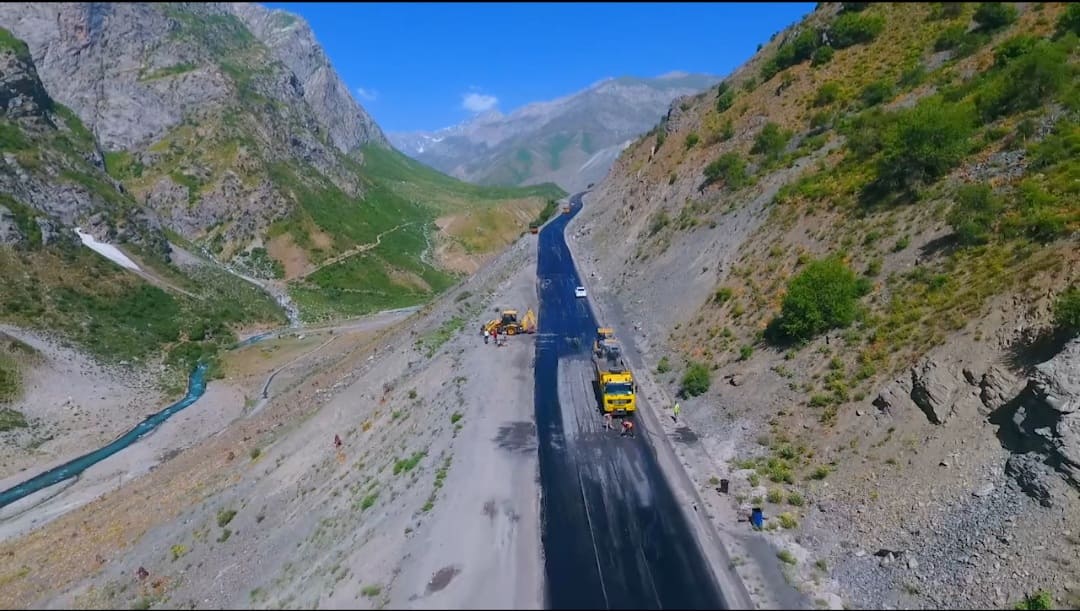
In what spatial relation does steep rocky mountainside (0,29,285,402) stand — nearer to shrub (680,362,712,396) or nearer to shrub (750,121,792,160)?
shrub (680,362,712,396)

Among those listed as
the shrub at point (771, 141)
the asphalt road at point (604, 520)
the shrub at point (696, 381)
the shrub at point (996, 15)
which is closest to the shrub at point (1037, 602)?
the asphalt road at point (604, 520)

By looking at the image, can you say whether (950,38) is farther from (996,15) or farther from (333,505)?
(333,505)

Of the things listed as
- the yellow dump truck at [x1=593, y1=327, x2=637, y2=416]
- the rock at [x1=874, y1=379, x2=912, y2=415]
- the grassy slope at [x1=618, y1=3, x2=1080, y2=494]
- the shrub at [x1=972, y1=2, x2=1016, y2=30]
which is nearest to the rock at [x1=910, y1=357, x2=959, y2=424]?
the rock at [x1=874, y1=379, x2=912, y2=415]

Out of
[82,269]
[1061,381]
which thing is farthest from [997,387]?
[82,269]

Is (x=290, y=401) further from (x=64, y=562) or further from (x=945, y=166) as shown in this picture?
(x=945, y=166)

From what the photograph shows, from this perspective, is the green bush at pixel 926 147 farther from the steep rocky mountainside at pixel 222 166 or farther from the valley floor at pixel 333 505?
the steep rocky mountainside at pixel 222 166

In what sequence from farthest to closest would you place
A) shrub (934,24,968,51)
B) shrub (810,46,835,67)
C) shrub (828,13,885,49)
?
shrub (810,46,835,67) < shrub (828,13,885,49) < shrub (934,24,968,51)

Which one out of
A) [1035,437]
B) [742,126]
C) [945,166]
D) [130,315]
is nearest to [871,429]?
[1035,437]
